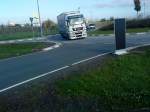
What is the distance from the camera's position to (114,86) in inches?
440

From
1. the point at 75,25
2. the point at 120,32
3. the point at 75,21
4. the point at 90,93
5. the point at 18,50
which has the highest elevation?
the point at 75,21

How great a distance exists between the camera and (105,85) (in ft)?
37.5

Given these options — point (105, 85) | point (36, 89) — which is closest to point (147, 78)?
point (105, 85)

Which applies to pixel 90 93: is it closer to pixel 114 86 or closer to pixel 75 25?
pixel 114 86

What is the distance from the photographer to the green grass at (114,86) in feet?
30.5

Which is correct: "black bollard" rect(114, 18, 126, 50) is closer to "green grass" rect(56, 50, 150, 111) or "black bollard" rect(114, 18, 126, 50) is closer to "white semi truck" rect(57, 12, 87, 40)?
"green grass" rect(56, 50, 150, 111)

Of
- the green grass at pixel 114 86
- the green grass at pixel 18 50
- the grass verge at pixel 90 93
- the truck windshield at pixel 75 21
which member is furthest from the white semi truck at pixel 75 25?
the grass verge at pixel 90 93

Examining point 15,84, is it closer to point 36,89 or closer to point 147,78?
point 36,89

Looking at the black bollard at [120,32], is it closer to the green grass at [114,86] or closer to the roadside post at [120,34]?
the roadside post at [120,34]

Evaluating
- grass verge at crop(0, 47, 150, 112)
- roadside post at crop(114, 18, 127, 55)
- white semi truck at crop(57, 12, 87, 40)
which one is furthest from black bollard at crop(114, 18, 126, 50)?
white semi truck at crop(57, 12, 87, 40)

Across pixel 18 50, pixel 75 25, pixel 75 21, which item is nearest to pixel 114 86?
pixel 18 50

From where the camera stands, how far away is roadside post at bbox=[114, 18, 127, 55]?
19578mm

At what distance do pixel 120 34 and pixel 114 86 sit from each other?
30.0ft

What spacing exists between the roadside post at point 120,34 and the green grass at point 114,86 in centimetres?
434
